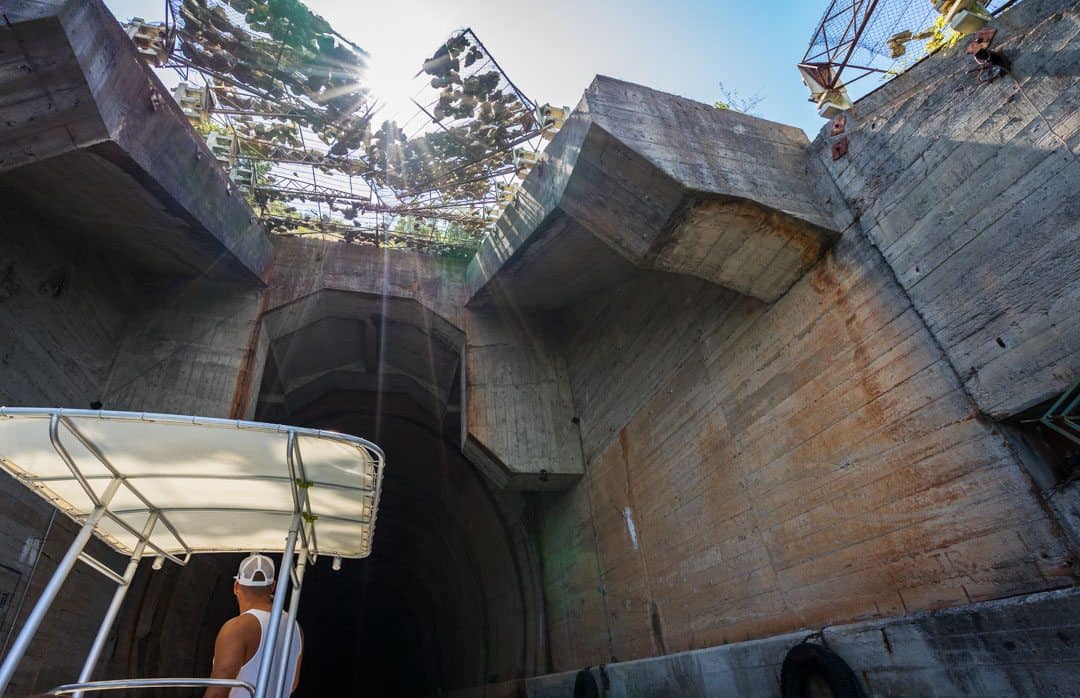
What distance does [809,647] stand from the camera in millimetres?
4461

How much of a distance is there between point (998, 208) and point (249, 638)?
18.9 ft

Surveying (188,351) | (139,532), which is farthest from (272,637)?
(188,351)

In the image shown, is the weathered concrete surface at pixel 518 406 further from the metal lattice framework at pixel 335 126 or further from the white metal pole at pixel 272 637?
the white metal pole at pixel 272 637

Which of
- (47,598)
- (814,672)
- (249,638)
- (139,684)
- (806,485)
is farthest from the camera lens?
(806,485)

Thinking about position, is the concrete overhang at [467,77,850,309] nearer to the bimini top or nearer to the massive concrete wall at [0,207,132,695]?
the bimini top

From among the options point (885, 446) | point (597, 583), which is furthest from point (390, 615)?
point (885, 446)

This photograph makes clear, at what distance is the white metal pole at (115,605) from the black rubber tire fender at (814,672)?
15.9 feet

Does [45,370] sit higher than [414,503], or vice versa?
[414,503]

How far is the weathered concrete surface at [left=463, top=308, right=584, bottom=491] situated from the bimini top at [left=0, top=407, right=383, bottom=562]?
491cm

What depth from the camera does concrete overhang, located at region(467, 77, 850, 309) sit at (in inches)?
218

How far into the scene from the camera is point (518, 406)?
9656 millimetres

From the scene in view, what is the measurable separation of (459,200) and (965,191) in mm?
9354

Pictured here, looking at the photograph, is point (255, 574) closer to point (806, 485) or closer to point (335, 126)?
point (806, 485)

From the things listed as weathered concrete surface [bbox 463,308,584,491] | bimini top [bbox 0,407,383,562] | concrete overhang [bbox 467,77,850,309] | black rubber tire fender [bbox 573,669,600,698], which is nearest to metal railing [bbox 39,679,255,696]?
bimini top [bbox 0,407,383,562]
